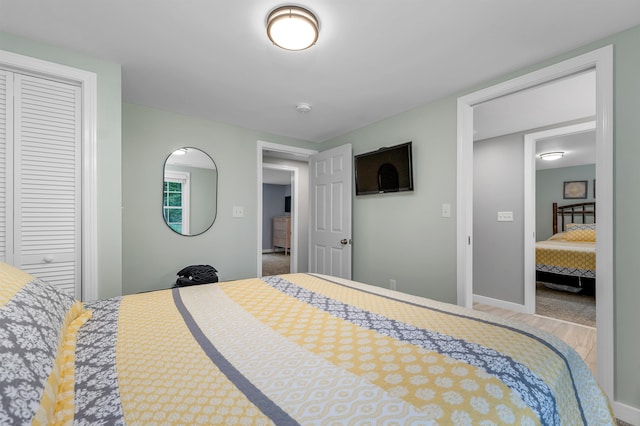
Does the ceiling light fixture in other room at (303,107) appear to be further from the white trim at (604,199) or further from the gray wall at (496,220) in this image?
the gray wall at (496,220)

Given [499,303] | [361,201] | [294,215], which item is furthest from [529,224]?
[294,215]

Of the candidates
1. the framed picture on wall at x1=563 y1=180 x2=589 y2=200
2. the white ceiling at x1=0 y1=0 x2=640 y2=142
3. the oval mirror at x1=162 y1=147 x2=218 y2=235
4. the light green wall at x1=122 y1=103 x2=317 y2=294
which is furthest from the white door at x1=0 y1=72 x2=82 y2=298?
the framed picture on wall at x1=563 y1=180 x2=589 y2=200

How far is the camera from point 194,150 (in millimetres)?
3266

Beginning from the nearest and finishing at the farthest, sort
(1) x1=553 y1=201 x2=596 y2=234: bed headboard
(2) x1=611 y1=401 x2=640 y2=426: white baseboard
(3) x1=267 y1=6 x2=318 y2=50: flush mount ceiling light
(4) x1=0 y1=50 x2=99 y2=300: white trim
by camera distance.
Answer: (3) x1=267 y1=6 x2=318 y2=50: flush mount ceiling light, (2) x1=611 y1=401 x2=640 y2=426: white baseboard, (4) x1=0 y1=50 x2=99 y2=300: white trim, (1) x1=553 y1=201 x2=596 y2=234: bed headboard

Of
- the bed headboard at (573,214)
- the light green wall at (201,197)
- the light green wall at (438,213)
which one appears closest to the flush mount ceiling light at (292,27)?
the light green wall at (438,213)

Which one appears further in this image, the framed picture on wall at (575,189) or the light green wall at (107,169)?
the framed picture on wall at (575,189)

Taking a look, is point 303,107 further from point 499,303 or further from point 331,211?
point 499,303

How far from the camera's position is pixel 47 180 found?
193 cm

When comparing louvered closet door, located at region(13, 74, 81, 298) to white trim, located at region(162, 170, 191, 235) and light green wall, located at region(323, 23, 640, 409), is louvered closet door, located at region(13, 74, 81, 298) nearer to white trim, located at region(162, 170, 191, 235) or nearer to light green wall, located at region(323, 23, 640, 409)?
white trim, located at region(162, 170, 191, 235)

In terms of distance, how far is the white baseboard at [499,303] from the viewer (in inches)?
142

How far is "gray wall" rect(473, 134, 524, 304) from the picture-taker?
3.65 meters

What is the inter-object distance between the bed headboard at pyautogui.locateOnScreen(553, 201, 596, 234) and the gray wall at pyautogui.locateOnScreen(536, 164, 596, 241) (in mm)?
94

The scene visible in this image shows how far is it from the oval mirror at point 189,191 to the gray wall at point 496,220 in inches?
137

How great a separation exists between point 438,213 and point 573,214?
5508 mm
